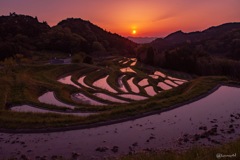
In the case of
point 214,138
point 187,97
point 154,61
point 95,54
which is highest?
point 95,54

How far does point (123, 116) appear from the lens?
18.2 m

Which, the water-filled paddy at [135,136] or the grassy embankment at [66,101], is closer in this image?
the water-filled paddy at [135,136]

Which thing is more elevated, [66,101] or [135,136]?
[66,101]

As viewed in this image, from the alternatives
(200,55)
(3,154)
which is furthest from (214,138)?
(200,55)

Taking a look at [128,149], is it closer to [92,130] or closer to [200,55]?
[92,130]

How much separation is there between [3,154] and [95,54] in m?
97.7

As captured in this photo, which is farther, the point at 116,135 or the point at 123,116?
the point at 123,116

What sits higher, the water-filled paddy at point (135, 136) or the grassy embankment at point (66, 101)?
the grassy embankment at point (66, 101)

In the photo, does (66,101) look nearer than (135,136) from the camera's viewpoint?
No

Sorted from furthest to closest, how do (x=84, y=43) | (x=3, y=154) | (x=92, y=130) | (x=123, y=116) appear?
1. (x=84, y=43)
2. (x=123, y=116)
3. (x=92, y=130)
4. (x=3, y=154)

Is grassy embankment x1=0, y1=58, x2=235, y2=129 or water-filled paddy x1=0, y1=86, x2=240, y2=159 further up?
grassy embankment x1=0, y1=58, x2=235, y2=129

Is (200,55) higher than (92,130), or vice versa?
(200,55)

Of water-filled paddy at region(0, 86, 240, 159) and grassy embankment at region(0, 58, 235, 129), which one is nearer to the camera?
water-filled paddy at region(0, 86, 240, 159)

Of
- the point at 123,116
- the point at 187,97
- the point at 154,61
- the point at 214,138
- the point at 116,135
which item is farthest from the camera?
the point at 154,61
